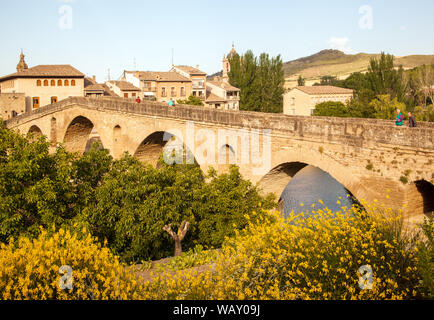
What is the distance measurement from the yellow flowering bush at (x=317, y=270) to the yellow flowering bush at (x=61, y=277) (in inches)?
29.9

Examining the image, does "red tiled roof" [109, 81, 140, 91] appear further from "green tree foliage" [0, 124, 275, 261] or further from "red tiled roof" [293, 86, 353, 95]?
"green tree foliage" [0, 124, 275, 261]

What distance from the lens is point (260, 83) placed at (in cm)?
6053

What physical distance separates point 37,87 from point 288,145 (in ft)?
138

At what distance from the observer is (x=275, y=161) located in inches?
710

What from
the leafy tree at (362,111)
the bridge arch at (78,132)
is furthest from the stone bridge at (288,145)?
the leafy tree at (362,111)

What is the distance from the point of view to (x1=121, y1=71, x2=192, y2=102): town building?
54969mm

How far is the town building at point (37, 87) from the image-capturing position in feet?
158

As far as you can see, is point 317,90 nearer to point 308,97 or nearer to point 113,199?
point 308,97

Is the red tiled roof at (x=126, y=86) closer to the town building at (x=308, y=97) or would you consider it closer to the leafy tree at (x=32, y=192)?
the town building at (x=308, y=97)

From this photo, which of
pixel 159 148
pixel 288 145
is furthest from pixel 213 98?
pixel 288 145

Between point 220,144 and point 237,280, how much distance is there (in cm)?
1208
